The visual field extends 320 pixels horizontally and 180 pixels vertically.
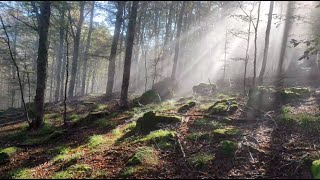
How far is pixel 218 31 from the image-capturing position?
44.2 m

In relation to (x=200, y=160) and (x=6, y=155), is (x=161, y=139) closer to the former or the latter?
(x=200, y=160)

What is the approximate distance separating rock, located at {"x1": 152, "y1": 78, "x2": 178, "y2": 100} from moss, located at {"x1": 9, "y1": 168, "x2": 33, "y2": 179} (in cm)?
1408

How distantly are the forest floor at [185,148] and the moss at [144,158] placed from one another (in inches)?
1.2

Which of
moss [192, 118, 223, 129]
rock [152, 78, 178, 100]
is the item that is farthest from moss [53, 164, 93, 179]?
rock [152, 78, 178, 100]

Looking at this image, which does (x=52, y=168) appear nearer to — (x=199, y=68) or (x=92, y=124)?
(x=92, y=124)

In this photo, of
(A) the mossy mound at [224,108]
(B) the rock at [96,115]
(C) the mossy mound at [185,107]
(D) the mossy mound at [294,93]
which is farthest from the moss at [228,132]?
(B) the rock at [96,115]

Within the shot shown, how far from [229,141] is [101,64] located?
60.9 m

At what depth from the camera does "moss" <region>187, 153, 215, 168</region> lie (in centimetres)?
861

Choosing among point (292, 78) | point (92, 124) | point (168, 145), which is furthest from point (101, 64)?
point (168, 145)

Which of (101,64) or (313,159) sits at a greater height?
(101,64)

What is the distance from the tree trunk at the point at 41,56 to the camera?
46.8ft

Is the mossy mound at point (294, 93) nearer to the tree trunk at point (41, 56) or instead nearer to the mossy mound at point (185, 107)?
the mossy mound at point (185, 107)

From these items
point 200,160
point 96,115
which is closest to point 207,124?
point 200,160

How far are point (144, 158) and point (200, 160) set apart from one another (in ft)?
5.61
